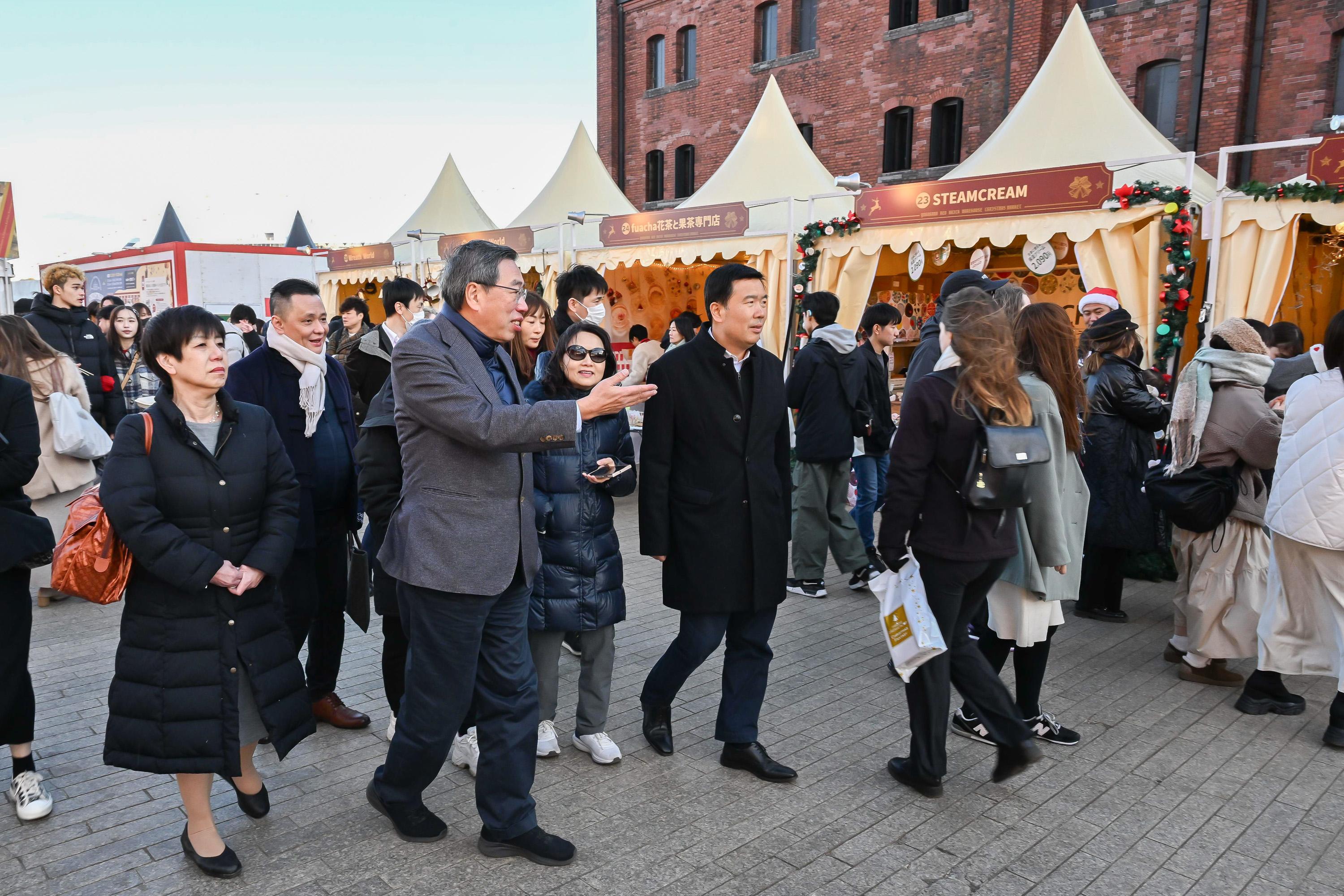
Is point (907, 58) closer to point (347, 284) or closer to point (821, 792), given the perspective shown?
point (347, 284)

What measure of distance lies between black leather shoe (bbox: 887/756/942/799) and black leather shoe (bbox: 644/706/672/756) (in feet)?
2.85

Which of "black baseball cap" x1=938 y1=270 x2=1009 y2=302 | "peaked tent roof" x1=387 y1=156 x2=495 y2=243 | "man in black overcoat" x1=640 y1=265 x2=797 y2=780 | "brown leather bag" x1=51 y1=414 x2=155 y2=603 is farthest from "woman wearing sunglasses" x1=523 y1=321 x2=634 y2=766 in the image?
"peaked tent roof" x1=387 y1=156 x2=495 y2=243

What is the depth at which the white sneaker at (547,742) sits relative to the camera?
3.65 m

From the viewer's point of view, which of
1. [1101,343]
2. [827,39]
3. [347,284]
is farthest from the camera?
[827,39]

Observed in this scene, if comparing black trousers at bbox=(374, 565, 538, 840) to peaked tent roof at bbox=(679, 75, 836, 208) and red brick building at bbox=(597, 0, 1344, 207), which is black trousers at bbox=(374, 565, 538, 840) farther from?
peaked tent roof at bbox=(679, 75, 836, 208)

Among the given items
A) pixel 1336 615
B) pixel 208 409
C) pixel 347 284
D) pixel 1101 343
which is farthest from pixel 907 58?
pixel 208 409

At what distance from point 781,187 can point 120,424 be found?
416 inches

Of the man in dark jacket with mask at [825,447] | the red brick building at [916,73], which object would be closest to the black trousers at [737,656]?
A: the man in dark jacket with mask at [825,447]

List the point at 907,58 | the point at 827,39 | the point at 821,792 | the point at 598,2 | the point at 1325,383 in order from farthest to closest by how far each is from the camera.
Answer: the point at 598,2, the point at 827,39, the point at 907,58, the point at 1325,383, the point at 821,792

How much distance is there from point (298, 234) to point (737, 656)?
147 feet

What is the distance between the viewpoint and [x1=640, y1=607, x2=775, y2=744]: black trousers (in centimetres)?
351

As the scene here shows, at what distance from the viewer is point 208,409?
290 cm

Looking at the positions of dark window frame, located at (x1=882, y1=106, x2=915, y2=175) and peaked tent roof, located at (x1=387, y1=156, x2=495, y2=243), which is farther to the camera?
dark window frame, located at (x1=882, y1=106, x2=915, y2=175)

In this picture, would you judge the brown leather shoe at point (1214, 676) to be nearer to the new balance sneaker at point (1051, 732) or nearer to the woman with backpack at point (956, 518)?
the new balance sneaker at point (1051, 732)
